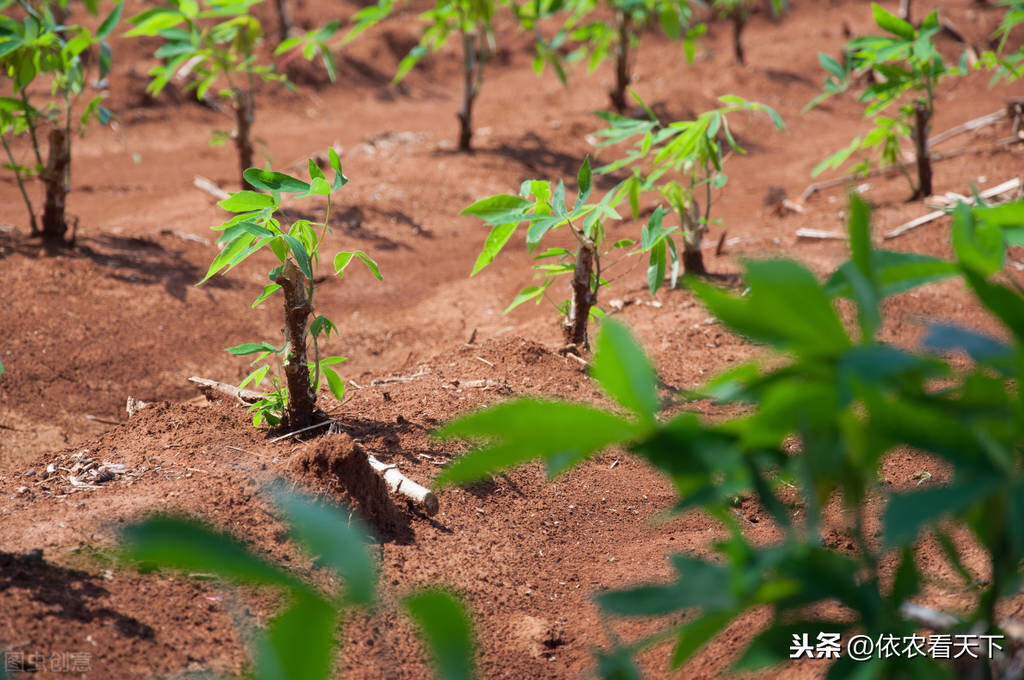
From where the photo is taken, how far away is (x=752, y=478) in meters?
0.81

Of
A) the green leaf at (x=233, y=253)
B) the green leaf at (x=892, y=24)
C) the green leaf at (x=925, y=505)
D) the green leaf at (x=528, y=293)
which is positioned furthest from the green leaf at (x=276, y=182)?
the green leaf at (x=892, y=24)

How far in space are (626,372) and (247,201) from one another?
5.04 ft

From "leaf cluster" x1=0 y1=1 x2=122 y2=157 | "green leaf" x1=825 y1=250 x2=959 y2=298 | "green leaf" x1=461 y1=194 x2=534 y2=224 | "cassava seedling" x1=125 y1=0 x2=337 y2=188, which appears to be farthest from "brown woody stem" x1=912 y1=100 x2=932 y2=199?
"green leaf" x1=825 y1=250 x2=959 y2=298

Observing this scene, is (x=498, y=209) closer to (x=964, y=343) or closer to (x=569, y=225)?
(x=569, y=225)

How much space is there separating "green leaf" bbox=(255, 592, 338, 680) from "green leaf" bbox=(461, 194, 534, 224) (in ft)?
4.15

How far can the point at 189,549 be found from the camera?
0.64 m

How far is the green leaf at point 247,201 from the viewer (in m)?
2.02

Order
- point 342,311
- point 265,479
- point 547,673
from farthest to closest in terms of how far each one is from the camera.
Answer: point 342,311 → point 265,479 → point 547,673

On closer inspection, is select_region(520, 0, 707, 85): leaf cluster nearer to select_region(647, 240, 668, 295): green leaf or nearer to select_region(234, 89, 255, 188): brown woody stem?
select_region(234, 89, 255, 188): brown woody stem

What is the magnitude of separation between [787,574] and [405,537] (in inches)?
56.7

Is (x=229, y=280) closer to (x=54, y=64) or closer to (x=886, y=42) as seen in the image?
(x=54, y=64)

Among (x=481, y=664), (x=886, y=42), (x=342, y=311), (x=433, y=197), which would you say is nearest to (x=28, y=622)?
(x=481, y=664)

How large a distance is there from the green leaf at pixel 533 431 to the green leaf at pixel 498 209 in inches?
45.0

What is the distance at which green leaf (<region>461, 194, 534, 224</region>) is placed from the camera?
6.08 ft
